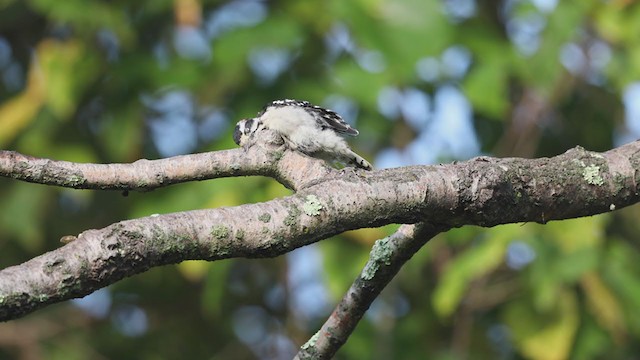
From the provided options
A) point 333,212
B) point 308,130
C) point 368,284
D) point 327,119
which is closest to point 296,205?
point 333,212

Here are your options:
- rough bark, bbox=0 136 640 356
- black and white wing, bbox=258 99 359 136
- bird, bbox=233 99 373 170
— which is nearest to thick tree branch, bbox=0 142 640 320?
rough bark, bbox=0 136 640 356

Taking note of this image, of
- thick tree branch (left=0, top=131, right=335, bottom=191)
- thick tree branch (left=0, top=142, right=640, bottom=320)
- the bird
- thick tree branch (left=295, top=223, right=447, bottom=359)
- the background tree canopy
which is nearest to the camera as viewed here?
thick tree branch (left=0, top=142, right=640, bottom=320)

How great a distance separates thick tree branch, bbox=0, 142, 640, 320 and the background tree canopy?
2.05 metres

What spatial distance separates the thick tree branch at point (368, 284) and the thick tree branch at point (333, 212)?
14cm

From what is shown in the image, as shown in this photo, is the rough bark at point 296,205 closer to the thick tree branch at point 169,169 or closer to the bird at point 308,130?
the thick tree branch at point 169,169

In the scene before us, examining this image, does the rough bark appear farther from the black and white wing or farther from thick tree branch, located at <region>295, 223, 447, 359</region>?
the black and white wing

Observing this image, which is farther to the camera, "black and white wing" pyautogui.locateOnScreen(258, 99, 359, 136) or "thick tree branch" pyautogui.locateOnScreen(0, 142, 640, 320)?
"black and white wing" pyautogui.locateOnScreen(258, 99, 359, 136)

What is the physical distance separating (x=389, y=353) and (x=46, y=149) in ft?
7.28

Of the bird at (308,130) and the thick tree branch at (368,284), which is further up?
the bird at (308,130)

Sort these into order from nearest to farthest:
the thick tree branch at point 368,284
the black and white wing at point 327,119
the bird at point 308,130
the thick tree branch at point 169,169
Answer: the thick tree branch at point 169,169 → the thick tree branch at point 368,284 → the bird at point 308,130 → the black and white wing at point 327,119

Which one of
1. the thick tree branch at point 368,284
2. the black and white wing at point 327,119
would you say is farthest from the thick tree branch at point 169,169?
the black and white wing at point 327,119

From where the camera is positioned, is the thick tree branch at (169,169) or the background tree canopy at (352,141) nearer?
the thick tree branch at (169,169)

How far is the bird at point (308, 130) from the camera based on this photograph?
3551mm

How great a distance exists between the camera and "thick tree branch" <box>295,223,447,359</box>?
8.22 ft
